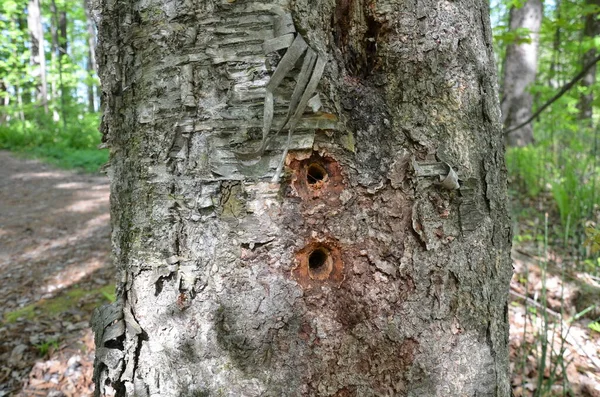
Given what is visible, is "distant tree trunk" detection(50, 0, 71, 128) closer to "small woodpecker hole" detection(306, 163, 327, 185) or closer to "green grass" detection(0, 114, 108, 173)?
"green grass" detection(0, 114, 108, 173)

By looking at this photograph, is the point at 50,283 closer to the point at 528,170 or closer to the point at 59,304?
the point at 59,304

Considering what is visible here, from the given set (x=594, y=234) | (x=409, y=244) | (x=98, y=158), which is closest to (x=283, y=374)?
(x=409, y=244)

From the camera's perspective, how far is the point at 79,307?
3078 millimetres

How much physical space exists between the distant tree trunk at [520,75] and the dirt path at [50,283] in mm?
6732

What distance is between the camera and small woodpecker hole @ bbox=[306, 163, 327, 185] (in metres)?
0.97

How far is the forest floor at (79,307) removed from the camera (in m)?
2.15

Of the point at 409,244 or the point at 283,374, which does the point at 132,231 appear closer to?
the point at 283,374

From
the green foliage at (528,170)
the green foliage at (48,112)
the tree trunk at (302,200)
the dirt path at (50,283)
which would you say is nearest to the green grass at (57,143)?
the green foliage at (48,112)

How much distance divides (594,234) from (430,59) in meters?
A: 0.98

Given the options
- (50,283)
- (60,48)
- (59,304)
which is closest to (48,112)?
(60,48)

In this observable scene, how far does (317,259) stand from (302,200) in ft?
0.57

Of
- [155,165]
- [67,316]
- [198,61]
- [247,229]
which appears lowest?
[67,316]

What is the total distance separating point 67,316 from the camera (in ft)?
9.62

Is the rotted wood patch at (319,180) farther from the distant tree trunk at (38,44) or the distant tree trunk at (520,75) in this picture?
the distant tree trunk at (38,44)
